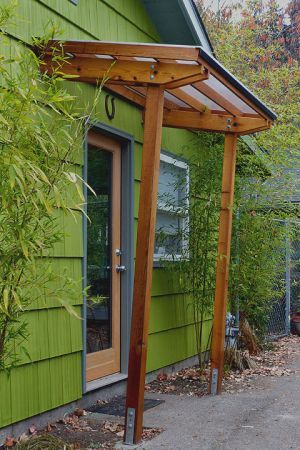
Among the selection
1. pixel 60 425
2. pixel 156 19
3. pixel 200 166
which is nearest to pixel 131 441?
pixel 60 425

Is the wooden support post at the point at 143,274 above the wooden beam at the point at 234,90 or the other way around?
the other way around

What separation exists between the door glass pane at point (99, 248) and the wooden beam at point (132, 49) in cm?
139

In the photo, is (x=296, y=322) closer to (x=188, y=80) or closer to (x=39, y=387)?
(x=39, y=387)

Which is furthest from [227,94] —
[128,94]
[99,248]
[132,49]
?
[99,248]

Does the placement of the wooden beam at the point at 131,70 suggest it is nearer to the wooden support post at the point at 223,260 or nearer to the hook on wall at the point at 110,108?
the hook on wall at the point at 110,108

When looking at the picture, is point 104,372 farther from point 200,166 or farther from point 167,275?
point 200,166

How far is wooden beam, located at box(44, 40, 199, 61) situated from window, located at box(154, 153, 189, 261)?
285 centimetres

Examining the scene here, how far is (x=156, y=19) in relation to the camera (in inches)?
291

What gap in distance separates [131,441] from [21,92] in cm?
284

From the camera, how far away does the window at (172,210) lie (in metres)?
7.46

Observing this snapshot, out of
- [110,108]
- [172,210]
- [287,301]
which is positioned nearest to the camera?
[110,108]

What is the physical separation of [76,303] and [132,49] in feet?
6.94

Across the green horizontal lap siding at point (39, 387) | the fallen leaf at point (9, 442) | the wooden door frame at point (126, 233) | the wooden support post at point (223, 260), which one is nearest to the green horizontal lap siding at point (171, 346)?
the wooden door frame at point (126, 233)

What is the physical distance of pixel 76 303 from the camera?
215 inches
